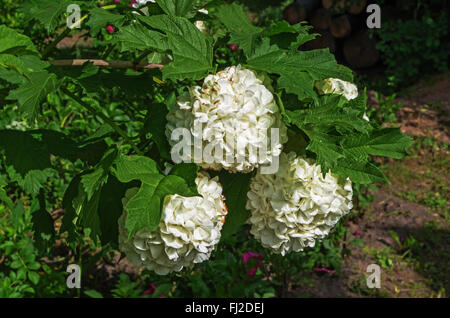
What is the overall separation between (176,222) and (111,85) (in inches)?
18.0

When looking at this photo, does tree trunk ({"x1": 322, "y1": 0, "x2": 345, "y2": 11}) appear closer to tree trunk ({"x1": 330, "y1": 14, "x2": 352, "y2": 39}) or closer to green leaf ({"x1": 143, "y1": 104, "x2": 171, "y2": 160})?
tree trunk ({"x1": 330, "y1": 14, "x2": 352, "y2": 39})

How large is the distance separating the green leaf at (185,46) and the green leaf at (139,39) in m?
0.02

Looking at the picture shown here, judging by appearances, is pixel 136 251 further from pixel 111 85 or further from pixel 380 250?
pixel 380 250

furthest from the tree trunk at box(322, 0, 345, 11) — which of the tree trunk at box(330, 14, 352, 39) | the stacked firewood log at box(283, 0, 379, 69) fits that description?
the tree trunk at box(330, 14, 352, 39)

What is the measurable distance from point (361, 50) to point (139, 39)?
5424 millimetres

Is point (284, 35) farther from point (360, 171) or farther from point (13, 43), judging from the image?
point (13, 43)

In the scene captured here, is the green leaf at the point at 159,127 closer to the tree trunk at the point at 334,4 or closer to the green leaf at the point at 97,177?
the green leaf at the point at 97,177

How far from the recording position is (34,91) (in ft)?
3.57

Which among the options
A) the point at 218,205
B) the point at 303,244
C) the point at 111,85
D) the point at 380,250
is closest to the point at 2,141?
the point at 111,85

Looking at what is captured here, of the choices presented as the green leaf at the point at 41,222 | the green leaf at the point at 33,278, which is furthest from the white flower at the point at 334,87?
the green leaf at the point at 33,278

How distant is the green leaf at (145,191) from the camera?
957 mm
